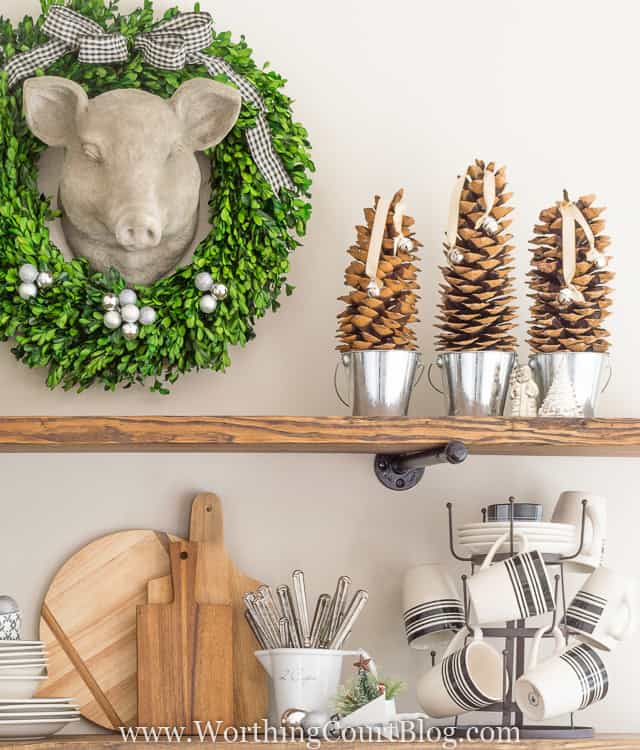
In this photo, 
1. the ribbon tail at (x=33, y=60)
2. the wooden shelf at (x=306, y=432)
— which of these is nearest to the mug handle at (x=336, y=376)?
the wooden shelf at (x=306, y=432)

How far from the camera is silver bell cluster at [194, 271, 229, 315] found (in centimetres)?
160

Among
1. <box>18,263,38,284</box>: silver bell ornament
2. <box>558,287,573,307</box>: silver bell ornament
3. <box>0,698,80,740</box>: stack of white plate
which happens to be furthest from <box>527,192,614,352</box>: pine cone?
<box>0,698,80,740</box>: stack of white plate

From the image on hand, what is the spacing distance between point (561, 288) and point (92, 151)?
0.63 m

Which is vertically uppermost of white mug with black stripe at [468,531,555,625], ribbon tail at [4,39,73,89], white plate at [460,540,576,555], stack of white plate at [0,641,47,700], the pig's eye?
ribbon tail at [4,39,73,89]

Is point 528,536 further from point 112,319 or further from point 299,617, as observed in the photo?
point 112,319

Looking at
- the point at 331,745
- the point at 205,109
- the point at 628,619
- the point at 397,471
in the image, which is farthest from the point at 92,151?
the point at 628,619

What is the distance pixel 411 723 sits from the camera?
151cm

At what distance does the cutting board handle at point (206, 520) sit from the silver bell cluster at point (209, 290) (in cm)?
25

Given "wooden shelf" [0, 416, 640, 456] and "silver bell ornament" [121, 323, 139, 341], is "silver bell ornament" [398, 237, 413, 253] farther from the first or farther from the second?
"silver bell ornament" [121, 323, 139, 341]

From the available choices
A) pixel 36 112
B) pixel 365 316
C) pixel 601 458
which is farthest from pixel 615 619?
pixel 36 112

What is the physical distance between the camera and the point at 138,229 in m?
1.53

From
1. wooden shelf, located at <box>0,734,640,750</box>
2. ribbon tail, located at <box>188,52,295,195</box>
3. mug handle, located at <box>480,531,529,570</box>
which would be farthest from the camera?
ribbon tail, located at <box>188,52,295,195</box>

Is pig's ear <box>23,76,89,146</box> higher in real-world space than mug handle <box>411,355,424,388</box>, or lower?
higher

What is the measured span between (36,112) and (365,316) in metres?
0.50
